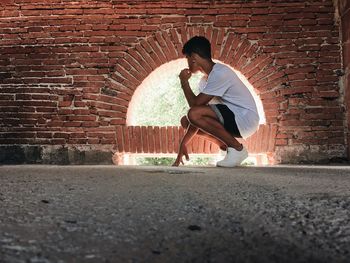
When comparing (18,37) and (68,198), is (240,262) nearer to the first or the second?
(68,198)

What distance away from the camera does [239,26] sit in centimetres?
373

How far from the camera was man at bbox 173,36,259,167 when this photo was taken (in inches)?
108

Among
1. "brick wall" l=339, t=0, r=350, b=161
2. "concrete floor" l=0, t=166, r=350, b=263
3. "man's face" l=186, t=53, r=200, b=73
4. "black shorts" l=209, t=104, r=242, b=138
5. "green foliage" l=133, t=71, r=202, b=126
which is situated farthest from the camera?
"green foliage" l=133, t=71, r=202, b=126

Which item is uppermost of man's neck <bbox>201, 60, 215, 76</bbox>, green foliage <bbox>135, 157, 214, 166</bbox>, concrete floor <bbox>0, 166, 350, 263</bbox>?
man's neck <bbox>201, 60, 215, 76</bbox>

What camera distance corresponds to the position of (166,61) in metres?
3.71

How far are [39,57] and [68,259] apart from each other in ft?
11.8

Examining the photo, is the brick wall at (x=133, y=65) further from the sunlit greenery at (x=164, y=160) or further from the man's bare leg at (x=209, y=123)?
the sunlit greenery at (x=164, y=160)

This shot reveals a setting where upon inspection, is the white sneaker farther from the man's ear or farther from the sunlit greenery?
the sunlit greenery

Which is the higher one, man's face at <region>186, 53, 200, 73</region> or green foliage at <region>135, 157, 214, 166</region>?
man's face at <region>186, 53, 200, 73</region>

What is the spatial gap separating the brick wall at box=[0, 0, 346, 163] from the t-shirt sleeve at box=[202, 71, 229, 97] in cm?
95

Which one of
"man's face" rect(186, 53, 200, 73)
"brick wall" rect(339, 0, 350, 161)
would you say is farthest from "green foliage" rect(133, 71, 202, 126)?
"man's face" rect(186, 53, 200, 73)

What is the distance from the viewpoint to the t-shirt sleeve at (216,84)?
272 centimetres

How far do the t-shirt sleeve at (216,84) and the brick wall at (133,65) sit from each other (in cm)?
95

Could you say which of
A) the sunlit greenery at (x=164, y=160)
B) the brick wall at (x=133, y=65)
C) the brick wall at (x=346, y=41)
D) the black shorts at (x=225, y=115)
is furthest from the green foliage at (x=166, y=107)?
the black shorts at (x=225, y=115)
